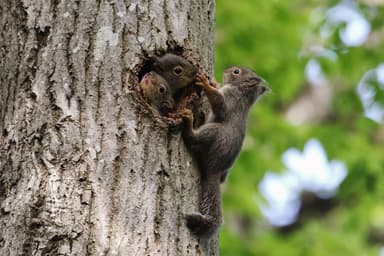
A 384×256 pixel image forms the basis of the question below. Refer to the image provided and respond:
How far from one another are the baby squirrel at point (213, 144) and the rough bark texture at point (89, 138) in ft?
0.23

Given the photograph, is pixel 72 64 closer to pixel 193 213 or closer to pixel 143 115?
pixel 143 115

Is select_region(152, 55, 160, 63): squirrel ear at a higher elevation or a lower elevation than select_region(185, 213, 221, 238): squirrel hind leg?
higher

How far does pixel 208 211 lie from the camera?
3.26m

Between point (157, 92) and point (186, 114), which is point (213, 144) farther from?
point (157, 92)

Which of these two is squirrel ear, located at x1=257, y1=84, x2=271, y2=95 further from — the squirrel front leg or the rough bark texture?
the rough bark texture

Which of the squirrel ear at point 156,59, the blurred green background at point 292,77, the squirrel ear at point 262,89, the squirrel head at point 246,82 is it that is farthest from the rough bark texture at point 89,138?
the blurred green background at point 292,77

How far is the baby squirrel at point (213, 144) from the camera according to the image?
10.6ft

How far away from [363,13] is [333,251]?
147 inches

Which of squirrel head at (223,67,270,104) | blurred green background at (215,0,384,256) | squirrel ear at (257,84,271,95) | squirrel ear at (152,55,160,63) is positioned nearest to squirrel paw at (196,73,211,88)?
squirrel ear at (152,55,160,63)

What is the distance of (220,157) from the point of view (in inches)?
137

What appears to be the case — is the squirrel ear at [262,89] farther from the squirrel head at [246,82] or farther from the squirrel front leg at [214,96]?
the squirrel front leg at [214,96]

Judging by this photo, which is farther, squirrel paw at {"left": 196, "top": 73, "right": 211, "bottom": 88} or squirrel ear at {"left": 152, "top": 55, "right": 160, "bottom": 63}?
squirrel paw at {"left": 196, "top": 73, "right": 211, "bottom": 88}

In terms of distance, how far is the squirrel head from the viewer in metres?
4.15

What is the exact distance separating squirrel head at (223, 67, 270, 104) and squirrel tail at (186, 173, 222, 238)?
2.80ft
